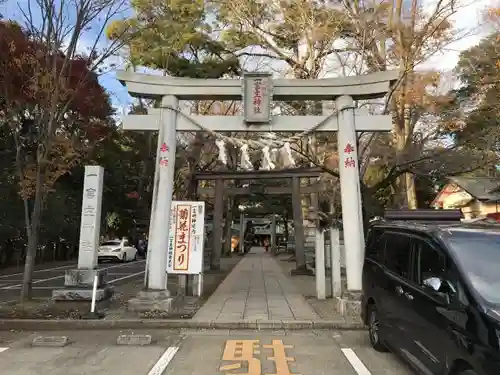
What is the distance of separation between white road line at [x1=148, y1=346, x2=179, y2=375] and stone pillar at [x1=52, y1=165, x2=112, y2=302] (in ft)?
10.7

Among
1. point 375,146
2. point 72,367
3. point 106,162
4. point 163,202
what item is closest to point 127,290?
point 163,202

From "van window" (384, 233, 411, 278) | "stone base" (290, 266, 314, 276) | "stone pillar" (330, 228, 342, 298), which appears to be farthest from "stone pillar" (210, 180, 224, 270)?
"van window" (384, 233, 411, 278)

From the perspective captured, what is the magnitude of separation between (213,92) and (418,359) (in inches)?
280

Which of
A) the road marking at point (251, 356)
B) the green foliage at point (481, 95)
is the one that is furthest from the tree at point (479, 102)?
the road marking at point (251, 356)

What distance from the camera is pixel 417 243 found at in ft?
17.8

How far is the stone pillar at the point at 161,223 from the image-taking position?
9.41m

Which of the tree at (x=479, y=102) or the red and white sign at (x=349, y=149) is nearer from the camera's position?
the red and white sign at (x=349, y=149)

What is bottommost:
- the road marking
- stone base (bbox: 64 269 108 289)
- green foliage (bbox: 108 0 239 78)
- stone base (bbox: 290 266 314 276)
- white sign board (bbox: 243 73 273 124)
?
the road marking

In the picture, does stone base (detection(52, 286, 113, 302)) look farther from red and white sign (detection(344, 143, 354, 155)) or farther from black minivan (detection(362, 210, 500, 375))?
red and white sign (detection(344, 143, 354, 155))

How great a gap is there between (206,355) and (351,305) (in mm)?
3684

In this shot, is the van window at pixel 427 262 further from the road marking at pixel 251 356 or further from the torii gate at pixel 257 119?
the torii gate at pixel 257 119

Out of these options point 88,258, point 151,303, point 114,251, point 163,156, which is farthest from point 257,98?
point 114,251

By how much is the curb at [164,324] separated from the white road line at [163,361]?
1531 mm

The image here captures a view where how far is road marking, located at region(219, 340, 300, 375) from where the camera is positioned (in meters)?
5.88
